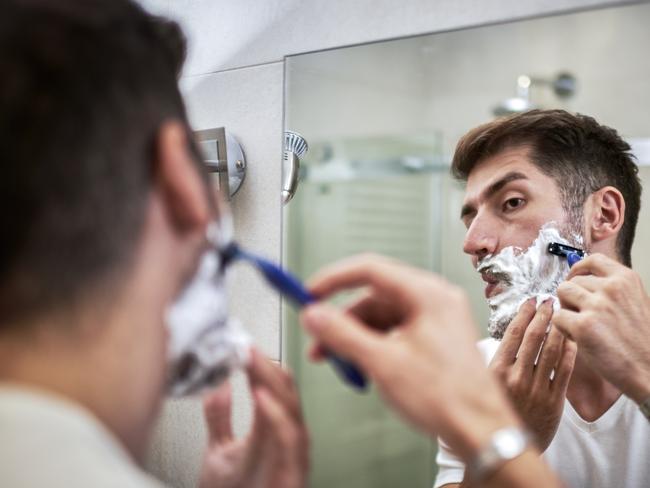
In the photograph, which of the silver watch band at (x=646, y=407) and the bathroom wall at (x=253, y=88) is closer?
the silver watch band at (x=646, y=407)

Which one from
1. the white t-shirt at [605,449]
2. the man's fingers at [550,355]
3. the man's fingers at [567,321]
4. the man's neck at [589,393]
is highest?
the man's fingers at [567,321]

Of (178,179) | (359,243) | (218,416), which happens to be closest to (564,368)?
(359,243)

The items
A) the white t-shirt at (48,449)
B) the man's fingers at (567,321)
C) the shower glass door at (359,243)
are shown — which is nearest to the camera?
the white t-shirt at (48,449)

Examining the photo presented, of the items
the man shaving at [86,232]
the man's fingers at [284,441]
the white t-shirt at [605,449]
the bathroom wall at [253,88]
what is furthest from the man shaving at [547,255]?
the man shaving at [86,232]

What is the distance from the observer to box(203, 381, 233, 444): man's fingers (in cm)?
73

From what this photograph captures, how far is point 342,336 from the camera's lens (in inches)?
20.4

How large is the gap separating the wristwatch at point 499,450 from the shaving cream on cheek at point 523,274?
0.46 metres

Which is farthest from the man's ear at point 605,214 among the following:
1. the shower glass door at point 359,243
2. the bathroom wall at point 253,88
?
the bathroom wall at point 253,88

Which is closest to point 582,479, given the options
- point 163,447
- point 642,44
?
point 642,44

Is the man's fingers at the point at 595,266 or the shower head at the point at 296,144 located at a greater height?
the shower head at the point at 296,144

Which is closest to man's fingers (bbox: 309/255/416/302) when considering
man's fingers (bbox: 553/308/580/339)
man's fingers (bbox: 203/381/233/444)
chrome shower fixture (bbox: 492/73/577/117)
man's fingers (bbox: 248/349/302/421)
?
man's fingers (bbox: 248/349/302/421)

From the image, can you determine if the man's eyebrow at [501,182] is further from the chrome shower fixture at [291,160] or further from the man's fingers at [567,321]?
the chrome shower fixture at [291,160]

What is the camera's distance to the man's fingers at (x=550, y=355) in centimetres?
89

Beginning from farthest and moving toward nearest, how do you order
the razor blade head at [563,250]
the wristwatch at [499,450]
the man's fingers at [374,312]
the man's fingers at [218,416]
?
the razor blade head at [563,250]
the man's fingers at [218,416]
the man's fingers at [374,312]
the wristwatch at [499,450]
